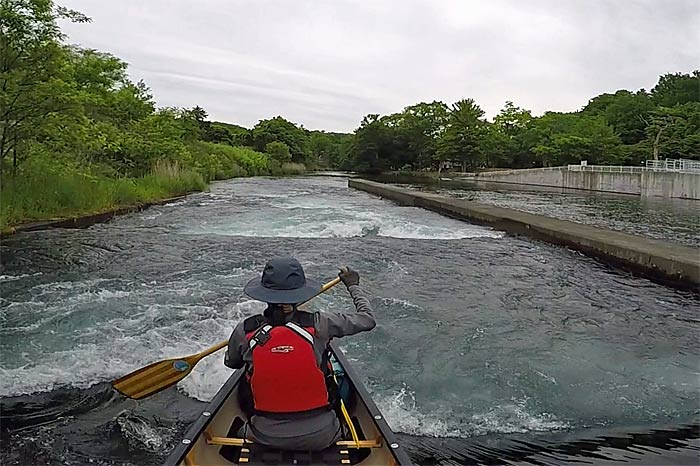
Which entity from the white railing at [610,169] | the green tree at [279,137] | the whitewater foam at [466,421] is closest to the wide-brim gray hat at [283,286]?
the whitewater foam at [466,421]

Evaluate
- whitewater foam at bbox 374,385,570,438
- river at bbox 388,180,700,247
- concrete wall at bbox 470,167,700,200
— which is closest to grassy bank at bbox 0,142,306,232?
whitewater foam at bbox 374,385,570,438

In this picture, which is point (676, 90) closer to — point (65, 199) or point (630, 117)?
point (630, 117)

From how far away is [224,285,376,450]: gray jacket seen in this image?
2.59 meters

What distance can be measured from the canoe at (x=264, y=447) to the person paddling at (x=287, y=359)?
60mm

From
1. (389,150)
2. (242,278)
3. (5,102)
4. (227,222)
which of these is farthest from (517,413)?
(389,150)

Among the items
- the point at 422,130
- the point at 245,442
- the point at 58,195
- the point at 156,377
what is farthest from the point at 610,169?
the point at 245,442

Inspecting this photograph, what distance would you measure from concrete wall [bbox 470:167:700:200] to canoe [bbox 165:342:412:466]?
25891 millimetres

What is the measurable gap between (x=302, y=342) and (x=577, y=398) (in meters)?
3.02

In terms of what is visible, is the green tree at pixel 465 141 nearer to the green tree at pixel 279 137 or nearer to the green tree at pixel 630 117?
the green tree at pixel 630 117

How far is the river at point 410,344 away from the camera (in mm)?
3955

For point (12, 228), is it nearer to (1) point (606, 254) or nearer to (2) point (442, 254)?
(2) point (442, 254)

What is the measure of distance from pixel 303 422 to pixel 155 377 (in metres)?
1.66

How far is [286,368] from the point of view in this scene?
2.48 m

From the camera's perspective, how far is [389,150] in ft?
199
